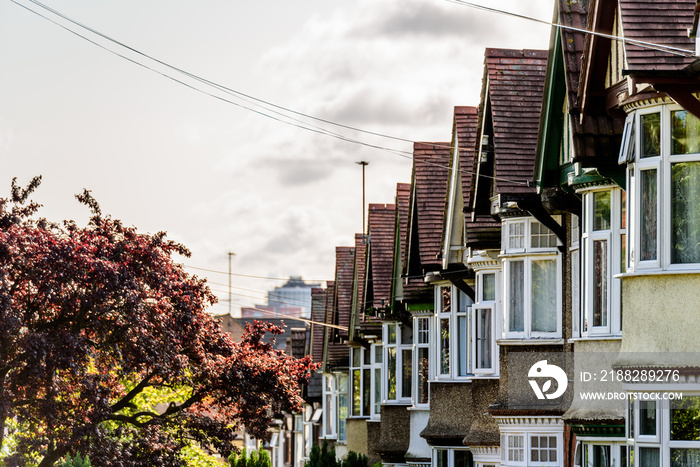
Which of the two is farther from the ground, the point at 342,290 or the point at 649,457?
the point at 342,290

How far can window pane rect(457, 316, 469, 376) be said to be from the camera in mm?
29484

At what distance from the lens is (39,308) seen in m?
Result: 28.4

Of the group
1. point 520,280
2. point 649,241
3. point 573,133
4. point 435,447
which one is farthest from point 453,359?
point 649,241

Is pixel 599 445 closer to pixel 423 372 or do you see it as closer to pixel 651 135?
pixel 651 135

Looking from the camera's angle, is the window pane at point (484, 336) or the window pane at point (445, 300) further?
the window pane at point (445, 300)

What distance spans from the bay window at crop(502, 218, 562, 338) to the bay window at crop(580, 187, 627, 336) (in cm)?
265

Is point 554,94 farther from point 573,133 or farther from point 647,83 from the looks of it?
point 647,83

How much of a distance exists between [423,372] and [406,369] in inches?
158

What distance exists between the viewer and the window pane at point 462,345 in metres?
29.5

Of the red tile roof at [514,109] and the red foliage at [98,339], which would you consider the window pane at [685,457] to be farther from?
A: the red foliage at [98,339]

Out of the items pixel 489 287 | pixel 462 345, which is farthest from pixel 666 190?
pixel 462 345

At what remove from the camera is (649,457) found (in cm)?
1598

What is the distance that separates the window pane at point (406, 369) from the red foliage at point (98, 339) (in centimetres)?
702

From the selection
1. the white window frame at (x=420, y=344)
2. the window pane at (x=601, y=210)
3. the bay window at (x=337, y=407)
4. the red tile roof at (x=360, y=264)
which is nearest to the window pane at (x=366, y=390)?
the red tile roof at (x=360, y=264)
